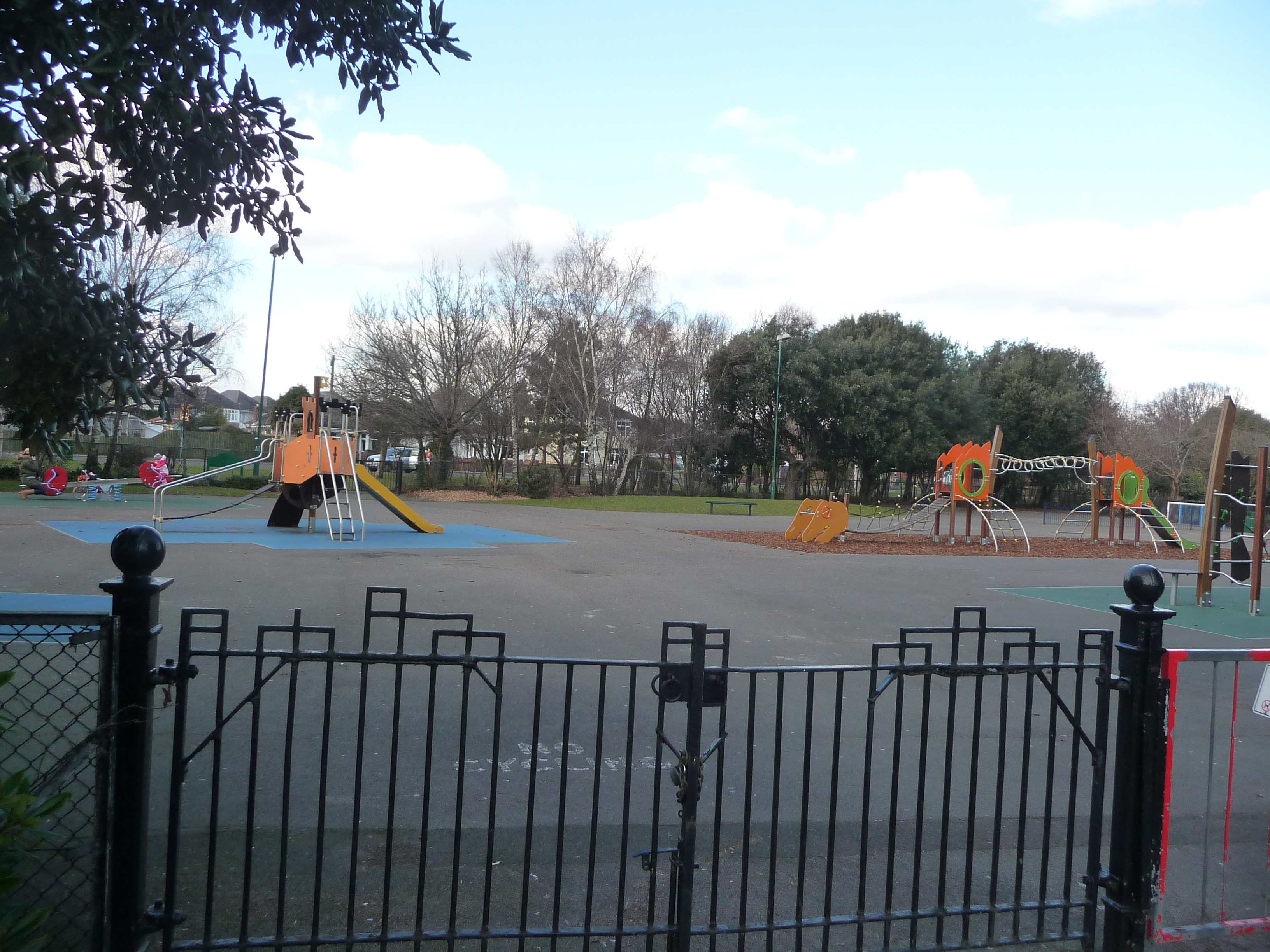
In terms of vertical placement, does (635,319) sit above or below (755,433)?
above

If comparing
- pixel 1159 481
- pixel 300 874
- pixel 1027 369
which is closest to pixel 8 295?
pixel 300 874

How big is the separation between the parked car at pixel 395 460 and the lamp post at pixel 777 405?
1622 centimetres

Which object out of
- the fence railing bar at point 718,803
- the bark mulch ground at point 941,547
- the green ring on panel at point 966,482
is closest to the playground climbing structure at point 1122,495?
the bark mulch ground at point 941,547

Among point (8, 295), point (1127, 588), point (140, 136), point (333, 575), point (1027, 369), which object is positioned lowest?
point (333, 575)

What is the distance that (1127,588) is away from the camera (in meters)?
3.18

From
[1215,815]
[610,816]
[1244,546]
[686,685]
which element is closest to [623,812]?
[610,816]

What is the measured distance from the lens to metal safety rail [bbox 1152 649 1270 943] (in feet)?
11.2

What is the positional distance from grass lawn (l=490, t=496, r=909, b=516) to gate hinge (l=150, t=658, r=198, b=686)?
2975 cm

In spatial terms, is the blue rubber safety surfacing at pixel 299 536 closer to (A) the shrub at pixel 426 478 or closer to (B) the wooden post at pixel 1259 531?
(B) the wooden post at pixel 1259 531

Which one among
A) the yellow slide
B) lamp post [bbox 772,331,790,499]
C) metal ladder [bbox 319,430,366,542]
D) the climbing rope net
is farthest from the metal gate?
lamp post [bbox 772,331,790,499]

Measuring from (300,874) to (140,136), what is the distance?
342cm

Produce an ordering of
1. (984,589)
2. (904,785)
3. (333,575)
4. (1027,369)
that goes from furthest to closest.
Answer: (1027,369) < (984,589) < (333,575) < (904,785)

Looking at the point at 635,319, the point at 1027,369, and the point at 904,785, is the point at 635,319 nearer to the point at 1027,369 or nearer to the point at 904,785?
the point at 1027,369

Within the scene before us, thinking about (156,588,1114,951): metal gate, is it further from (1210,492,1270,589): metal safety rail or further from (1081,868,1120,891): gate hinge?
(1210,492,1270,589): metal safety rail
